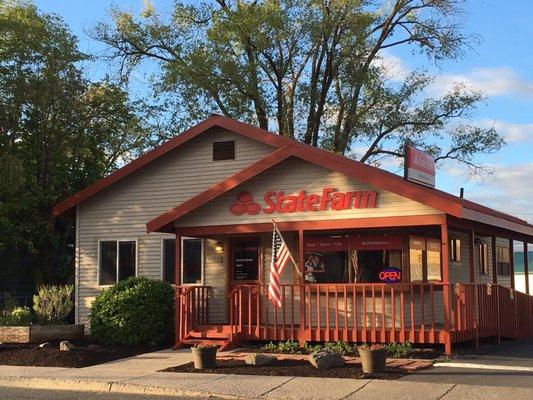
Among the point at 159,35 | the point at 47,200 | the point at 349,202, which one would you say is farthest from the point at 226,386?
the point at 159,35

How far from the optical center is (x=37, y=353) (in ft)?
48.5

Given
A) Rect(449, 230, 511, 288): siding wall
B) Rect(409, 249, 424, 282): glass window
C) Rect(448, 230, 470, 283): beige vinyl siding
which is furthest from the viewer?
Rect(449, 230, 511, 288): siding wall

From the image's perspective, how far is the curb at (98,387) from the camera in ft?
34.8

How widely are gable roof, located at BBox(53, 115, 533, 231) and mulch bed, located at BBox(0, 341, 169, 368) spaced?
2.84 metres

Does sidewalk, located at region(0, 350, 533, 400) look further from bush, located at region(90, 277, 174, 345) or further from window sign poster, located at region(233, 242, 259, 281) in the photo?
window sign poster, located at region(233, 242, 259, 281)

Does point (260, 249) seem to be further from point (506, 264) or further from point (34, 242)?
point (506, 264)

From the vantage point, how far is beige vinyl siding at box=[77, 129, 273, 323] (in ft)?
59.9

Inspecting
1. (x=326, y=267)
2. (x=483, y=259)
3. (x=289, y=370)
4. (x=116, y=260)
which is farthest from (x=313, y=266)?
(x=483, y=259)

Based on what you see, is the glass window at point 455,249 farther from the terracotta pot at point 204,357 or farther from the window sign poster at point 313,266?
the terracotta pot at point 204,357

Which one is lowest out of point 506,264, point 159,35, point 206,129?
point 506,264

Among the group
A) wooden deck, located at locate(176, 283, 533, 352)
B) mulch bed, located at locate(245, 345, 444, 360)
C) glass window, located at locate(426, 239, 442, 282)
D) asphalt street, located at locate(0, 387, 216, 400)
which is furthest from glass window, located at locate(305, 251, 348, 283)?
asphalt street, located at locate(0, 387, 216, 400)

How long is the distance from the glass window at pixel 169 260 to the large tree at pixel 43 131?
15.4 ft

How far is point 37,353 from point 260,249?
5.71 m

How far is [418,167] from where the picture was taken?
1540 cm
